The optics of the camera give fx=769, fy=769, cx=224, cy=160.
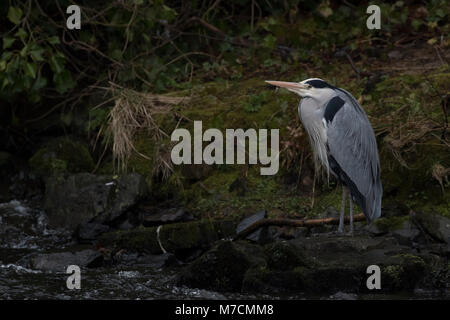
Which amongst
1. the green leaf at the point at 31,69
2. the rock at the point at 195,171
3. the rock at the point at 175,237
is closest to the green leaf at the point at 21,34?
the green leaf at the point at 31,69

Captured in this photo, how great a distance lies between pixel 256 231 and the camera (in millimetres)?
6457

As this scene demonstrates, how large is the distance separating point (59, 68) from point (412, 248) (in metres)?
4.12

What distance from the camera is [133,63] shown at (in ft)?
28.7

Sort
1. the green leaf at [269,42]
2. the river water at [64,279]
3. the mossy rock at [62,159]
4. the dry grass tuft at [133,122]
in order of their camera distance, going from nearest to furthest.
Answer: the river water at [64,279] → the dry grass tuft at [133,122] → the mossy rock at [62,159] → the green leaf at [269,42]

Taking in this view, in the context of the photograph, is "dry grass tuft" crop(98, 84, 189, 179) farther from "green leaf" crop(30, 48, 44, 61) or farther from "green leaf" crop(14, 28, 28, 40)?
"green leaf" crop(14, 28, 28, 40)

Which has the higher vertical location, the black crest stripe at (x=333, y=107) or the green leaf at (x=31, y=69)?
the green leaf at (x=31, y=69)

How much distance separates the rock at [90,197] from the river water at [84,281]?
0.23m

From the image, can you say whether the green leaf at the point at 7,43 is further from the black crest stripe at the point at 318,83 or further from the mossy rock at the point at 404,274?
the mossy rock at the point at 404,274

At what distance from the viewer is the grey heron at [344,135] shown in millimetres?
6004

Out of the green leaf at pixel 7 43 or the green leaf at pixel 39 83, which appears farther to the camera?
the green leaf at pixel 39 83

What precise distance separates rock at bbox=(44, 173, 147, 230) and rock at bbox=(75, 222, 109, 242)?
14cm
